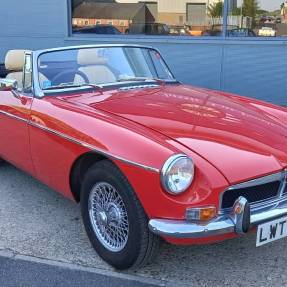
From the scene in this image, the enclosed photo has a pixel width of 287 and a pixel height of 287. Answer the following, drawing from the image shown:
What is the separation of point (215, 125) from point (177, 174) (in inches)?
25.5

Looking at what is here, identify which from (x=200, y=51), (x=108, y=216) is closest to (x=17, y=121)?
(x=108, y=216)

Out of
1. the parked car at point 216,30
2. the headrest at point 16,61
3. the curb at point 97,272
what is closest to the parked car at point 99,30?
the parked car at point 216,30

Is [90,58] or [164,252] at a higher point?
[90,58]

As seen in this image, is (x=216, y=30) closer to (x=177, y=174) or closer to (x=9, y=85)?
(x=9, y=85)

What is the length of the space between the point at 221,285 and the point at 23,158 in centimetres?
194

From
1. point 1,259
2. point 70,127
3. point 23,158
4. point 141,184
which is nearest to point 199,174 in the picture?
point 141,184

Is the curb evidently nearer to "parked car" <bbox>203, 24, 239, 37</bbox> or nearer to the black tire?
the black tire

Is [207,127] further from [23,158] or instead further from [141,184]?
[23,158]

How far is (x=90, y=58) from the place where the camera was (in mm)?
4078

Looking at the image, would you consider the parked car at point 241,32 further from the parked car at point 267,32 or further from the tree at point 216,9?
the tree at point 216,9

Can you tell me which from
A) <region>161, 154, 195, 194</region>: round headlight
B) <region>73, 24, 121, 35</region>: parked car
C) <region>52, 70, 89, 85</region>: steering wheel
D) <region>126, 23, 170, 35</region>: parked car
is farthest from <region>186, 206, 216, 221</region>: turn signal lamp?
<region>73, 24, 121, 35</region>: parked car

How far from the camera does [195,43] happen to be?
816cm

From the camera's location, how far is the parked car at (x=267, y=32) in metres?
7.75

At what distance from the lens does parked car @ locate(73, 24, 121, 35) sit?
8.68 meters
